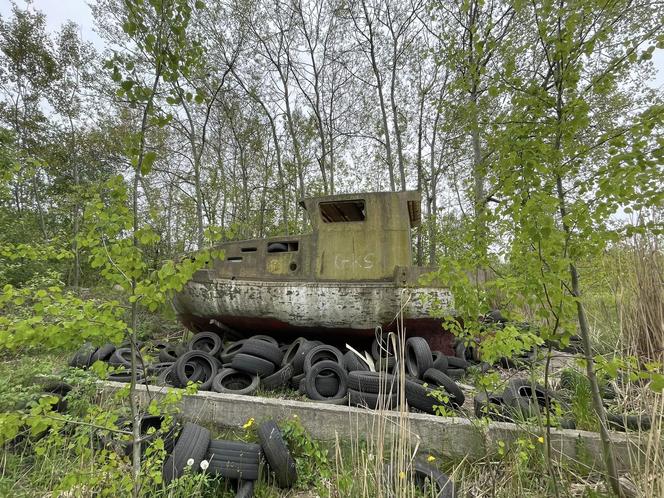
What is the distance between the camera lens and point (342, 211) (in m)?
6.21

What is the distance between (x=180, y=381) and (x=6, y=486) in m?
2.19

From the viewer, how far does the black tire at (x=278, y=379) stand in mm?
4480

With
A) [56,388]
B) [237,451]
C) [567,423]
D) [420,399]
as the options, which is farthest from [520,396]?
[56,388]

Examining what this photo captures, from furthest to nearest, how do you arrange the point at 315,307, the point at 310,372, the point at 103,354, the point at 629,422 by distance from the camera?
the point at 315,307 < the point at 103,354 < the point at 310,372 < the point at 629,422

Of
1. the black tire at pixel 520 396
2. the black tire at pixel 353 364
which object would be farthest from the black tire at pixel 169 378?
the black tire at pixel 520 396

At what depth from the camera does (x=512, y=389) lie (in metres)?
3.38

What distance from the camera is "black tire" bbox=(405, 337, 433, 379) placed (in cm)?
420

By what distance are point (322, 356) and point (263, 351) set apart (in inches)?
34.7

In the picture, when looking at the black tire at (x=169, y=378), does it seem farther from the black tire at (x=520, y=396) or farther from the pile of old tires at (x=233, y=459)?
the black tire at (x=520, y=396)

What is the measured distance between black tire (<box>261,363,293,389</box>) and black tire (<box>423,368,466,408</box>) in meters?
1.85

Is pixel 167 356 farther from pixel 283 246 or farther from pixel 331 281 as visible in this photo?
pixel 331 281

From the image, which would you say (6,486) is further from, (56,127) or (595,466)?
(56,127)

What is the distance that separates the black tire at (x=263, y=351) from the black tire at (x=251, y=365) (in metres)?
0.12

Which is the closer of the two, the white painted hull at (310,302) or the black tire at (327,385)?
the black tire at (327,385)
